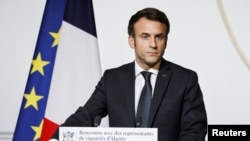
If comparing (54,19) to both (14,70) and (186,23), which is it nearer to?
(14,70)

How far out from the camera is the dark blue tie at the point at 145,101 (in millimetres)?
2491

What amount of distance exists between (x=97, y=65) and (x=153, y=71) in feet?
3.32

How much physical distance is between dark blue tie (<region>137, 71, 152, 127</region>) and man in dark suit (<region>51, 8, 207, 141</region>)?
0.03 m

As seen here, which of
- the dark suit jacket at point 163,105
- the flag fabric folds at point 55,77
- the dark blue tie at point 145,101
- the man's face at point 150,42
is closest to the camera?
the dark suit jacket at point 163,105

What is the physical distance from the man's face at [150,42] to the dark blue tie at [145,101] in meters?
0.09

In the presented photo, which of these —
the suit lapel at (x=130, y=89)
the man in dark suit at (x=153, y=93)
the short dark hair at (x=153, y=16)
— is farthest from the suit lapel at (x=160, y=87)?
the short dark hair at (x=153, y=16)

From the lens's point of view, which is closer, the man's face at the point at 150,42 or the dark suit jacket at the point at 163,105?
the dark suit jacket at the point at 163,105

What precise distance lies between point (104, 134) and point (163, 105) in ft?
2.30

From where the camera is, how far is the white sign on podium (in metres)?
1.84

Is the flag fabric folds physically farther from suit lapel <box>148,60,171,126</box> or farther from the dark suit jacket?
suit lapel <box>148,60,171,126</box>

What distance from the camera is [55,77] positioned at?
11.5 feet

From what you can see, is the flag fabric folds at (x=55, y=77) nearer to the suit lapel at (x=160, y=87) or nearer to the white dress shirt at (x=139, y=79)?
the white dress shirt at (x=139, y=79)

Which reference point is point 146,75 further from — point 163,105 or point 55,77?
point 55,77

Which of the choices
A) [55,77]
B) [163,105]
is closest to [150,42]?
[163,105]
